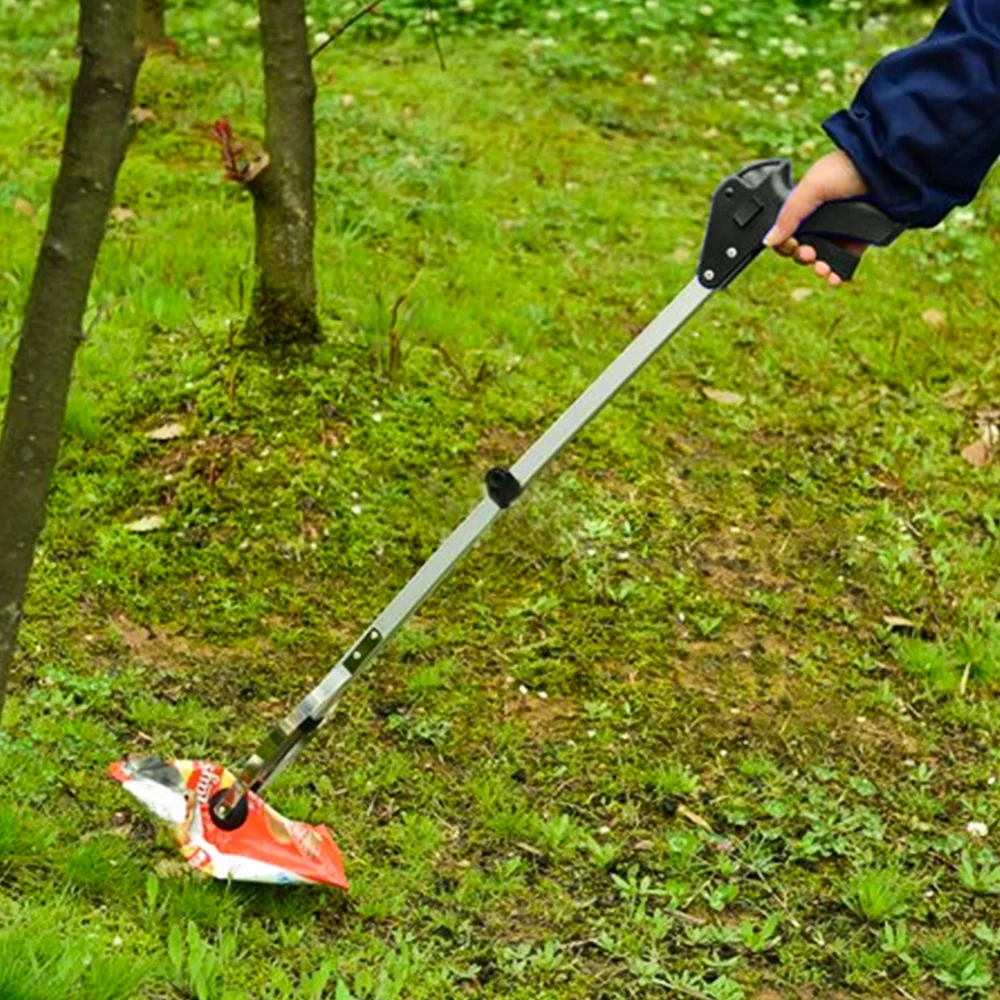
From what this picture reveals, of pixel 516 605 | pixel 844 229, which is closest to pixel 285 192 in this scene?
pixel 516 605

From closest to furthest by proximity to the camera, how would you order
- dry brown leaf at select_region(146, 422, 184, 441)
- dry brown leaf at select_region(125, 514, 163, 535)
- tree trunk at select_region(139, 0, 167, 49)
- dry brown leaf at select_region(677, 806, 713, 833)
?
dry brown leaf at select_region(677, 806, 713, 833), dry brown leaf at select_region(125, 514, 163, 535), dry brown leaf at select_region(146, 422, 184, 441), tree trunk at select_region(139, 0, 167, 49)

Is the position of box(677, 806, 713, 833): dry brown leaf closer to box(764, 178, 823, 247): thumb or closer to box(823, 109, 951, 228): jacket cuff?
box(764, 178, 823, 247): thumb

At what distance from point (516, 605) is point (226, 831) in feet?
4.50

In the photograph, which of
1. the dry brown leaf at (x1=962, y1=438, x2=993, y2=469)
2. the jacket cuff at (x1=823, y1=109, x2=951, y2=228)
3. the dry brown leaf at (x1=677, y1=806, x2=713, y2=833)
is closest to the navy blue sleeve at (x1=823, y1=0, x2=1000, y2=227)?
the jacket cuff at (x1=823, y1=109, x2=951, y2=228)

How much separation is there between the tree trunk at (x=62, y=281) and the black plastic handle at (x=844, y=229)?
1260mm

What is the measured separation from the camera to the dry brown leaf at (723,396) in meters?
5.57

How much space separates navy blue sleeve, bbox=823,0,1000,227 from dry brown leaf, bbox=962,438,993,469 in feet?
8.51

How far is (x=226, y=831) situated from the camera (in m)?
3.29

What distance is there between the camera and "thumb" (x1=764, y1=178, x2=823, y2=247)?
9.86 ft

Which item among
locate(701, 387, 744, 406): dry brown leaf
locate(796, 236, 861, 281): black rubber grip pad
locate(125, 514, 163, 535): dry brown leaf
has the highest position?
locate(796, 236, 861, 281): black rubber grip pad

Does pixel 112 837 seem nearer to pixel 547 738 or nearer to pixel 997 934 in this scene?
pixel 547 738

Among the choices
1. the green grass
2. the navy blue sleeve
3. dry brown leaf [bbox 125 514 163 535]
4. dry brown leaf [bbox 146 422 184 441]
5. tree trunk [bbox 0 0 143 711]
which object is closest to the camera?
tree trunk [bbox 0 0 143 711]

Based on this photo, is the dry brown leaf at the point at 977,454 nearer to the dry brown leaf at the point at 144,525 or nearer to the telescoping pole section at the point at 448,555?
the telescoping pole section at the point at 448,555

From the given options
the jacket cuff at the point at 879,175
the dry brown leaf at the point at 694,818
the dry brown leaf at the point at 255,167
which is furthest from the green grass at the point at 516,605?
the jacket cuff at the point at 879,175
